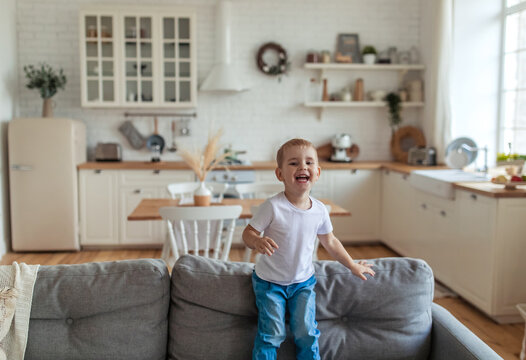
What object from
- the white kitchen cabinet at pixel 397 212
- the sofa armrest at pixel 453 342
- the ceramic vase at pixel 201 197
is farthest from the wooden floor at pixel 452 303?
the ceramic vase at pixel 201 197

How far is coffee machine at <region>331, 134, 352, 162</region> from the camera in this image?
562 centimetres

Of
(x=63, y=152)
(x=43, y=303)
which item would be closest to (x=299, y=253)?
(x=43, y=303)

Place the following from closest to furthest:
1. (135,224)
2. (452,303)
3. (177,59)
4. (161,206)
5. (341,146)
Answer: (161,206)
(452,303)
(135,224)
(177,59)
(341,146)

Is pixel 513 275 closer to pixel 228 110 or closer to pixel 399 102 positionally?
pixel 399 102

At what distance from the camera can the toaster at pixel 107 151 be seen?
5535mm

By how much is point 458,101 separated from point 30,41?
4576 mm

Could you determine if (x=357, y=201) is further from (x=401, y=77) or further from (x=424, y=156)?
(x=401, y=77)

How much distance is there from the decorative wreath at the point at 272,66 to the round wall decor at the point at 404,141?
152 cm

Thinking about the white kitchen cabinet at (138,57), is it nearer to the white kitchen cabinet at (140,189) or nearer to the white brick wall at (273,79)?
the white brick wall at (273,79)

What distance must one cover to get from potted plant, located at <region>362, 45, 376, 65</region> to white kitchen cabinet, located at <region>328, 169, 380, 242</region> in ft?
4.16

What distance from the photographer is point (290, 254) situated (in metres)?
1.74

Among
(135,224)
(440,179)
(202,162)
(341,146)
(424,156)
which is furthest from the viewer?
(341,146)

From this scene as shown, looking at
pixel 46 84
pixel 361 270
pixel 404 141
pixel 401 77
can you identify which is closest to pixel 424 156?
pixel 404 141

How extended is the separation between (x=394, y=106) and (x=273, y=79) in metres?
1.40
